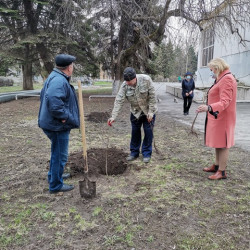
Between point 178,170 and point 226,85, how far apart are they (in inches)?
63.7

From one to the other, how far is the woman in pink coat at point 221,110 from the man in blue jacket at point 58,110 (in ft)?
5.37

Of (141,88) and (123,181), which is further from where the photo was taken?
Answer: (141,88)

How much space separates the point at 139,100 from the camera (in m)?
4.19

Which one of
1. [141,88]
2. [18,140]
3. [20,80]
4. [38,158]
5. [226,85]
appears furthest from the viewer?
[20,80]

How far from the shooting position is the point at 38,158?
4809 millimetres

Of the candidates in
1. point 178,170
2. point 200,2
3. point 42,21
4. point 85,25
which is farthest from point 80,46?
point 178,170

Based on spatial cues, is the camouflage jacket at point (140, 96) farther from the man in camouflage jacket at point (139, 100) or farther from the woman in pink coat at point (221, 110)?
the woman in pink coat at point (221, 110)

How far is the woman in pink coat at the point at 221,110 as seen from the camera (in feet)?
10.6

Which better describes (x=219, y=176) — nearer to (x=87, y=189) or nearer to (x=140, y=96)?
(x=140, y=96)

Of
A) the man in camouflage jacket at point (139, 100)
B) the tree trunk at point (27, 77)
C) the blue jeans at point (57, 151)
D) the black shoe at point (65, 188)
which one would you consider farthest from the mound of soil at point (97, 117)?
the tree trunk at point (27, 77)

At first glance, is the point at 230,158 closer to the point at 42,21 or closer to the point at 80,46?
the point at 80,46

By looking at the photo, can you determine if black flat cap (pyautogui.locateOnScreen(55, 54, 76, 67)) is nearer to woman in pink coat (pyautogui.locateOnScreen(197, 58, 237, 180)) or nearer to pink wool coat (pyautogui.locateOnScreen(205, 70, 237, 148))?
woman in pink coat (pyautogui.locateOnScreen(197, 58, 237, 180))

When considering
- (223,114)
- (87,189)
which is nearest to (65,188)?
(87,189)

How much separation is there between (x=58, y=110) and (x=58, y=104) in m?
0.07
